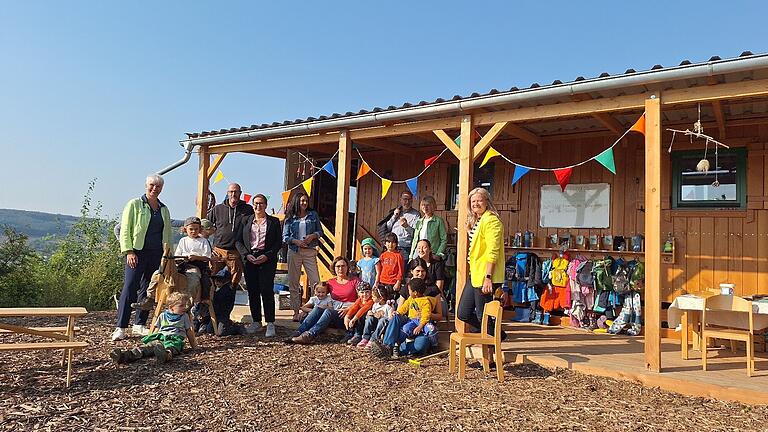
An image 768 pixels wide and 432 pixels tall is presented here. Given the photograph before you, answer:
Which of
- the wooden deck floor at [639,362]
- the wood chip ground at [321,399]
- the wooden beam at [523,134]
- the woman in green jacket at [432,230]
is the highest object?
the wooden beam at [523,134]

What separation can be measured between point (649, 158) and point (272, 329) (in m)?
4.49

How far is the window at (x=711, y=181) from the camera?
6.88m

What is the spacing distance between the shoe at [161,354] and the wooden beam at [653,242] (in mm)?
4303

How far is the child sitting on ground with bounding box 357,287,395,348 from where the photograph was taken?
5.92 m

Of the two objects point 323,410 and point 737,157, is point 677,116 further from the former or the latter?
point 323,410

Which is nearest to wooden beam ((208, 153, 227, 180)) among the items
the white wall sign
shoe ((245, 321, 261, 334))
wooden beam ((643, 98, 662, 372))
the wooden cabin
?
the wooden cabin

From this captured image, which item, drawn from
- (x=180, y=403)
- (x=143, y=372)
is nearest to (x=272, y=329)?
(x=143, y=372)

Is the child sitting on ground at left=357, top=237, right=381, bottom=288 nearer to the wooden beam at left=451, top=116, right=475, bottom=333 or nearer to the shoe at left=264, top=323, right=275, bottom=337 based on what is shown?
the wooden beam at left=451, top=116, right=475, bottom=333

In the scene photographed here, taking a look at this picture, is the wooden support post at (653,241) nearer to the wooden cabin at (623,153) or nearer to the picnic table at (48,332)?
the wooden cabin at (623,153)

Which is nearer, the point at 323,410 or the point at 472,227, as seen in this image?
the point at 323,410

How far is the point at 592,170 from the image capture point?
796cm

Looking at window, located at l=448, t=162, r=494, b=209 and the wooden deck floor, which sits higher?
window, located at l=448, t=162, r=494, b=209

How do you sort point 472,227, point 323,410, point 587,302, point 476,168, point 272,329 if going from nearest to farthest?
point 323,410
point 472,227
point 272,329
point 587,302
point 476,168

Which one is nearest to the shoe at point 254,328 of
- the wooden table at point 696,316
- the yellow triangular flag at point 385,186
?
the yellow triangular flag at point 385,186
